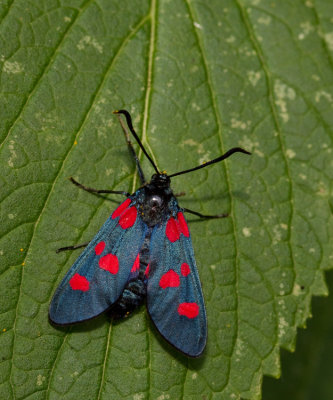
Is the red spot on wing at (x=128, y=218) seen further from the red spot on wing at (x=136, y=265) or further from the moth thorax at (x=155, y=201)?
the red spot on wing at (x=136, y=265)

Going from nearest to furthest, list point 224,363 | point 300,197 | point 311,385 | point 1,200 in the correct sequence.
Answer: point 1,200 < point 224,363 < point 300,197 < point 311,385

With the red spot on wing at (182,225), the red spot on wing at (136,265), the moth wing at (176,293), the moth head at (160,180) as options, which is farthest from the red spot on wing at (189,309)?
the moth head at (160,180)

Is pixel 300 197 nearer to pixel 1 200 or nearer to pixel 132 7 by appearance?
pixel 132 7

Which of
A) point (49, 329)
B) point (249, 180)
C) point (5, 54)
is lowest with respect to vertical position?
point (49, 329)

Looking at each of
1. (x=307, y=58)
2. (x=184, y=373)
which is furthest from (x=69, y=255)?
(x=307, y=58)

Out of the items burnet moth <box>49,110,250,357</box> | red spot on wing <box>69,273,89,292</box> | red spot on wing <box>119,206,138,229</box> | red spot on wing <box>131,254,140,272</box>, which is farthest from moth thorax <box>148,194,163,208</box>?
red spot on wing <box>69,273,89,292</box>

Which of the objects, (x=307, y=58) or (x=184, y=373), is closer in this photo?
(x=184, y=373)

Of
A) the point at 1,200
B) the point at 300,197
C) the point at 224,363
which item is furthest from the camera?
the point at 300,197
